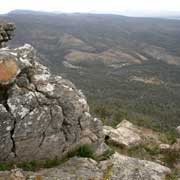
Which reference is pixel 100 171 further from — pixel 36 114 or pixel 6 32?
pixel 6 32

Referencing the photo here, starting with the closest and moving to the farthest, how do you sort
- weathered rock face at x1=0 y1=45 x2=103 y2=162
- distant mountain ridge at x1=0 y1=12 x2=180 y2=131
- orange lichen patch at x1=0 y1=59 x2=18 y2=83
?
weathered rock face at x1=0 y1=45 x2=103 y2=162 → orange lichen patch at x1=0 y1=59 x2=18 y2=83 → distant mountain ridge at x1=0 y1=12 x2=180 y2=131

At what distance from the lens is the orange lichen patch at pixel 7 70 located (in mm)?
9523

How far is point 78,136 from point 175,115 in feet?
167

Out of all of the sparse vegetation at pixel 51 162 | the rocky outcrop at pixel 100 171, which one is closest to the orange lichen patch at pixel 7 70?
the sparse vegetation at pixel 51 162

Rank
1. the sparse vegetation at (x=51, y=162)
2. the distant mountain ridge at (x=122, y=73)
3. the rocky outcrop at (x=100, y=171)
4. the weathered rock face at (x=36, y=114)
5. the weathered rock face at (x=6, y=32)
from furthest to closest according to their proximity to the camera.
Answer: the distant mountain ridge at (x=122, y=73) < the weathered rock face at (x=6, y=32) < the weathered rock face at (x=36, y=114) < the sparse vegetation at (x=51, y=162) < the rocky outcrop at (x=100, y=171)

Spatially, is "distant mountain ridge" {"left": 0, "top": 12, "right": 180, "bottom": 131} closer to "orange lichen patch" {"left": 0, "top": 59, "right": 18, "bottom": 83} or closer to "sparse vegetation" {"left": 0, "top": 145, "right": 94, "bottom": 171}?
"sparse vegetation" {"left": 0, "top": 145, "right": 94, "bottom": 171}

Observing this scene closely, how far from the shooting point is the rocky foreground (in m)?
9.11

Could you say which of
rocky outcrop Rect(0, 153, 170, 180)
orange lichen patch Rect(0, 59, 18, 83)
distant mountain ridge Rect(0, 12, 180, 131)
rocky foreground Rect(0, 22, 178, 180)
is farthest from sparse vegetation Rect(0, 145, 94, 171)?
distant mountain ridge Rect(0, 12, 180, 131)

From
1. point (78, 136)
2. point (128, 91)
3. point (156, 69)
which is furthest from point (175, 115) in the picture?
point (156, 69)

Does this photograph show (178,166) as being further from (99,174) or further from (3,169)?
(3,169)

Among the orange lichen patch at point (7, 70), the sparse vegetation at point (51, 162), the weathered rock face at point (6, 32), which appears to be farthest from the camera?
the weathered rock face at point (6, 32)

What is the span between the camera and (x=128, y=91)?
279 ft

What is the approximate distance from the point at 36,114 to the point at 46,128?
473mm

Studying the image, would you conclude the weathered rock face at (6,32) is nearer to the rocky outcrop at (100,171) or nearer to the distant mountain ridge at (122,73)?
the rocky outcrop at (100,171)
